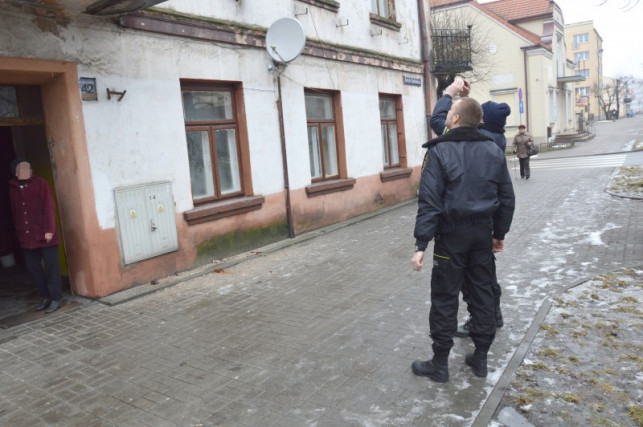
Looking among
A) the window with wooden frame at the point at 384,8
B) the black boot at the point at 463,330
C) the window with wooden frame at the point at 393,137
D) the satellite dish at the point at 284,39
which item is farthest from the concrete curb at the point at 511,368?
the window with wooden frame at the point at 384,8

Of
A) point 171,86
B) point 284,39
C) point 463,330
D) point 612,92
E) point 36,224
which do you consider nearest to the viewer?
point 463,330

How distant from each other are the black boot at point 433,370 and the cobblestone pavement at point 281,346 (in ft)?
0.19

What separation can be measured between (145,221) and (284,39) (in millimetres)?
4011

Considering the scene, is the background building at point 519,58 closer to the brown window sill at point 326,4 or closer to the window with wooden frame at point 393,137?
the window with wooden frame at point 393,137

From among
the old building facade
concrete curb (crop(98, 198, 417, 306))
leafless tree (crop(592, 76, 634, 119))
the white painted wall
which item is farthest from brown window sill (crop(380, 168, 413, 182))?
leafless tree (crop(592, 76, 634, 119))

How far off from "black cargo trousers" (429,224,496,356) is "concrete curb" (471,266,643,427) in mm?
295

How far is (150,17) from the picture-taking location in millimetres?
7027

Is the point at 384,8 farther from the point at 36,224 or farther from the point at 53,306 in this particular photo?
the point at 53,306

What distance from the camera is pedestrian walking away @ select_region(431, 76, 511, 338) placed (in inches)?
172

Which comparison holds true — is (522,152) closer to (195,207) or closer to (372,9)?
(372,9)

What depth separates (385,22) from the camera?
12961mm

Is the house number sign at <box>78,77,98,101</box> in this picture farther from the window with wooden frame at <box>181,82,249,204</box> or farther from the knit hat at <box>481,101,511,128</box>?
the knit hat at <box>481,101,511,128</box>

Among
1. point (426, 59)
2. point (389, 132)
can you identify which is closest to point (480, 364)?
point (389, 132)

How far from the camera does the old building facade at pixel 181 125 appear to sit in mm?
6258
